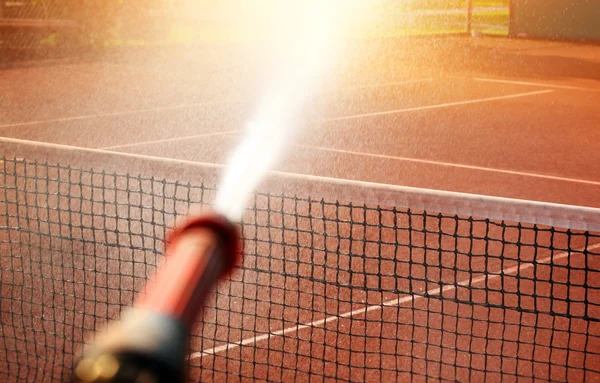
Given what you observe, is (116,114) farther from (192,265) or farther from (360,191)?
(192,265)

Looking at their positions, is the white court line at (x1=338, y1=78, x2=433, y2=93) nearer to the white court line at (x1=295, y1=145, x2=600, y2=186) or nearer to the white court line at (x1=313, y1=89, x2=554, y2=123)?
the white court line at (x1=313, y1=89, x2=554, y2=123)

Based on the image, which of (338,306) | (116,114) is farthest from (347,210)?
(116,114)

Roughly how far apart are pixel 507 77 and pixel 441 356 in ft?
54.3

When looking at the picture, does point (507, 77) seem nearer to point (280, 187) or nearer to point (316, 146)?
point (316, 146)

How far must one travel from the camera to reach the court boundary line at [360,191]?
4.37m

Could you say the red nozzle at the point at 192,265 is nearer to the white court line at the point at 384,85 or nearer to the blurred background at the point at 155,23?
the white court line at the point at 384,85

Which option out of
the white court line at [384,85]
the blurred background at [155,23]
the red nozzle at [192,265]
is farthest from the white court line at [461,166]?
the blurred background at [155,23]

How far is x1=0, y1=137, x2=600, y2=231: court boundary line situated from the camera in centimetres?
437

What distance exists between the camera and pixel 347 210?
9.54 meters

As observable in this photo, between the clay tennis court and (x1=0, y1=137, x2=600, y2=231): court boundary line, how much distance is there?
0.5 inches

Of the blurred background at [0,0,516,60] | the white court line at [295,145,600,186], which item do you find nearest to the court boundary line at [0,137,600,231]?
the white court line at [295,145,600,186]

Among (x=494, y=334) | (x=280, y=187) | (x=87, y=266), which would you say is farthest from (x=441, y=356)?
(x=87, y=266)

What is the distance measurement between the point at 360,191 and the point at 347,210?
4.78 m

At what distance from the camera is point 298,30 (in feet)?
117
